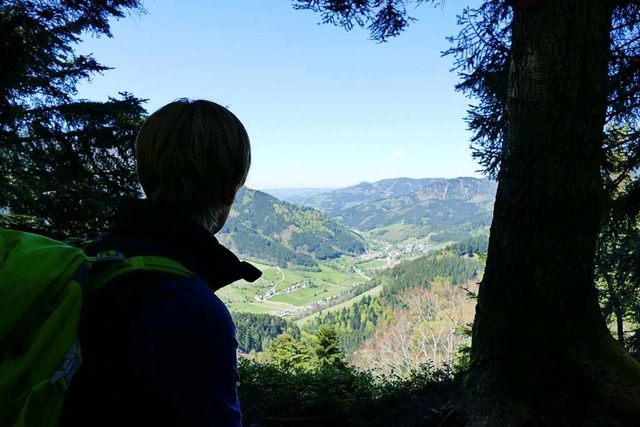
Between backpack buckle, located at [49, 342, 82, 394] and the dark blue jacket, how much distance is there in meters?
0.04

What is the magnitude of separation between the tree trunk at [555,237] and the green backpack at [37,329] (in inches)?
87.3

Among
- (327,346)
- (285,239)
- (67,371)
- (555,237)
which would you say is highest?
(555,237)

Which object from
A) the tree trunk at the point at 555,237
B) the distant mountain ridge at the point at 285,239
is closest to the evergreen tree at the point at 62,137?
the tree trunk at the point at 555,237

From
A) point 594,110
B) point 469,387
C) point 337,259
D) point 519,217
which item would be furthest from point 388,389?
point 337,259

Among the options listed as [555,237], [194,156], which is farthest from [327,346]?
[194,156]

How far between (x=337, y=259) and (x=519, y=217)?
538 ft

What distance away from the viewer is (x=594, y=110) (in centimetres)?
234

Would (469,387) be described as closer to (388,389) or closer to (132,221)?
(388,389)

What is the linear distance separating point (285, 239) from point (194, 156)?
180m

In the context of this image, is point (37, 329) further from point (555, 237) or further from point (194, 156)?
point (555, 237)

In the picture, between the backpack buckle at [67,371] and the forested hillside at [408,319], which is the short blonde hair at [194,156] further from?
the forested hillside at [408,319]

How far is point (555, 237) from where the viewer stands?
7.69 ft

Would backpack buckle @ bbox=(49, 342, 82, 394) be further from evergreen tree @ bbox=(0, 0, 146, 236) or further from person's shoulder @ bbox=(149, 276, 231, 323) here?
evergreen tree @ bbox=(0, 0, 146, 236)

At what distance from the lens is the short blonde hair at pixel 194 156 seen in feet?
3.18
